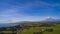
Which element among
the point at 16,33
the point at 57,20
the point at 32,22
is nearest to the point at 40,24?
the point at 32,22

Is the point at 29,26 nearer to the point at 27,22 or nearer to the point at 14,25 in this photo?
the point at 27,22

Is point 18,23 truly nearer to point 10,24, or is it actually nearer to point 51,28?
point 10,24

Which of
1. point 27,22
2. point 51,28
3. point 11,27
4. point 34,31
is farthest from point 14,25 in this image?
point 51,28

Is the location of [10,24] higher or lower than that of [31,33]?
higher

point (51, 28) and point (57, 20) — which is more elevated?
point (57, 20)

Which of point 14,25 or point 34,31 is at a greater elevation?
point 14,25

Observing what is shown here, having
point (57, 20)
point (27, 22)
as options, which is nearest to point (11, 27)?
point (27, 22)

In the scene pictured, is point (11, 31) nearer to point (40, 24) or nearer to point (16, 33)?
point (16, 33)
